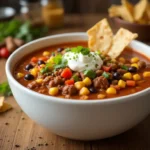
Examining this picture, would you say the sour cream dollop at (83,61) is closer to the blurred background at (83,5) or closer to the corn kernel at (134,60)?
the corn kernel at (134,60)

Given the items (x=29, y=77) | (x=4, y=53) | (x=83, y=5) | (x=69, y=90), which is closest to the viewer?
(x=69, y=90)

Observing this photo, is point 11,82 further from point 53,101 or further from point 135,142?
point 135,142

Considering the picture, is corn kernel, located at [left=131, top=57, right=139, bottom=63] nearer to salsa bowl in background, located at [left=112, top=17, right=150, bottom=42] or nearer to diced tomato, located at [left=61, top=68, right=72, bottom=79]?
diced tomato, located at [left=61, top=68, right=72, bottom=79]

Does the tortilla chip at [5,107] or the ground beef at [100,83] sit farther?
the tortilla chip at [5,107]

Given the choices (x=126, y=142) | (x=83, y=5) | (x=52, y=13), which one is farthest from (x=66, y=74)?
(x=83, y=5)

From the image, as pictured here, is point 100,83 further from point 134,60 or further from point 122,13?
point 122,13

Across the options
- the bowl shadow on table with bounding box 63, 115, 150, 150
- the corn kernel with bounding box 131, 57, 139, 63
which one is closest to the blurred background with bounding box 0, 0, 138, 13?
the corn kernel with bounding box 131, 57, 139, 63

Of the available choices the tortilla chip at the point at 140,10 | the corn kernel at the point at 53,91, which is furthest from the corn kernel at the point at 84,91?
the tortilla chip at the point at 140,10
